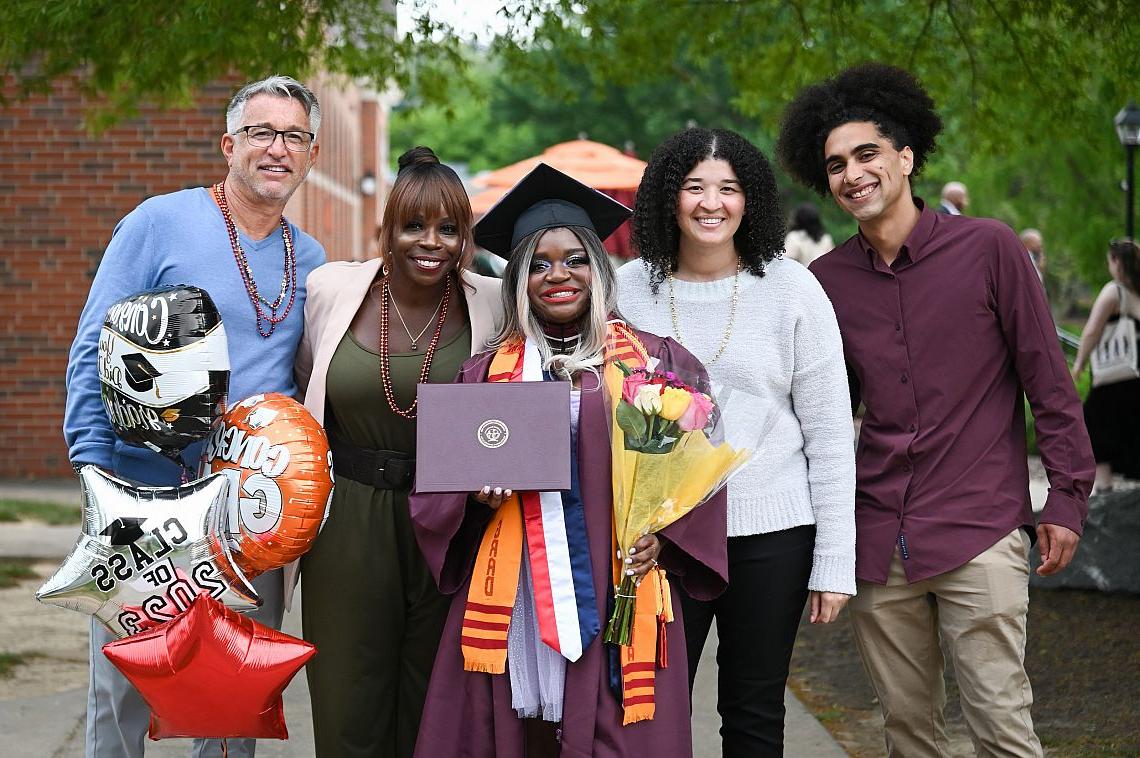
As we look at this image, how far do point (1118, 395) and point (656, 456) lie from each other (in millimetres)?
7146

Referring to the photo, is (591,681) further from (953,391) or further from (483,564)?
(953,391)

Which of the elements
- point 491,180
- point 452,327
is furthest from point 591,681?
point 491,180

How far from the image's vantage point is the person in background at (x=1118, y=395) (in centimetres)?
913

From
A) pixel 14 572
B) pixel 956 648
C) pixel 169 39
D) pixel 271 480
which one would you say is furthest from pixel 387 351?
pixel 14 572

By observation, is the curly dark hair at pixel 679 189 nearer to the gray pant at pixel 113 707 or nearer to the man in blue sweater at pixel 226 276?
the man in blue sweater at pixel 226 276

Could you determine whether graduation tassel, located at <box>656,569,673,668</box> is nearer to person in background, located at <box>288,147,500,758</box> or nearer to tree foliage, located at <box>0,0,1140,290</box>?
person in background, located at <box>288,147,500,758</box>

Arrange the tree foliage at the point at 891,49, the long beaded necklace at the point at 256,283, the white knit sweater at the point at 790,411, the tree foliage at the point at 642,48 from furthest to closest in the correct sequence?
the tree foliage at the point at 891,49 → the tree foliage at the point at 642,48 → the long beaded necklace at the point at 256,283 → the white knit sweater at the point at 790,411

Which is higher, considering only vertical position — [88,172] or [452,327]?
[88,172]

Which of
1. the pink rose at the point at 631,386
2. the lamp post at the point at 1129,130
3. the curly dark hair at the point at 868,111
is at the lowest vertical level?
the pink rose at the point at 631,386

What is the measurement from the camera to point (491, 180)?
14.7 meters

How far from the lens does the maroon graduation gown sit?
3.23 meters

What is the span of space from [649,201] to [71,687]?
145 inches

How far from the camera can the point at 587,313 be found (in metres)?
3.41

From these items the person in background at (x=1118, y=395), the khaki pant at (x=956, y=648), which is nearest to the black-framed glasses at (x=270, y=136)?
the khaki pant at (x=956, y=648)
